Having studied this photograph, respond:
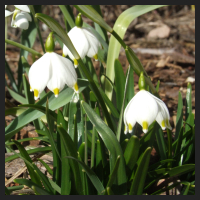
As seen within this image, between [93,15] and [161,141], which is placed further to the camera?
[161,141]

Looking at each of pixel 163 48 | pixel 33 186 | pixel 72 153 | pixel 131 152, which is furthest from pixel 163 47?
pixel 33 186

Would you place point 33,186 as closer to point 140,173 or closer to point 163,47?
point 140,173

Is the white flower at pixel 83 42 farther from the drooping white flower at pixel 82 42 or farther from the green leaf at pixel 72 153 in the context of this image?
the green leaf at pixel 72 153

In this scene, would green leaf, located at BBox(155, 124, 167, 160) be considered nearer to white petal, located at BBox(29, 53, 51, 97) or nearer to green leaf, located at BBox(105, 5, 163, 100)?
green leaf, located at BBox(105, 5, 163, 100)

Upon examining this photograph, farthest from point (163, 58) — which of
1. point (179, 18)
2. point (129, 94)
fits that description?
point (129, 94)

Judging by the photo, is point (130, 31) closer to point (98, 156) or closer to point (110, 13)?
point (110, 13)

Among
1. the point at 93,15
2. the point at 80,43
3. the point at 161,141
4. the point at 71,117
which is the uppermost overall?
the point at 93,15
